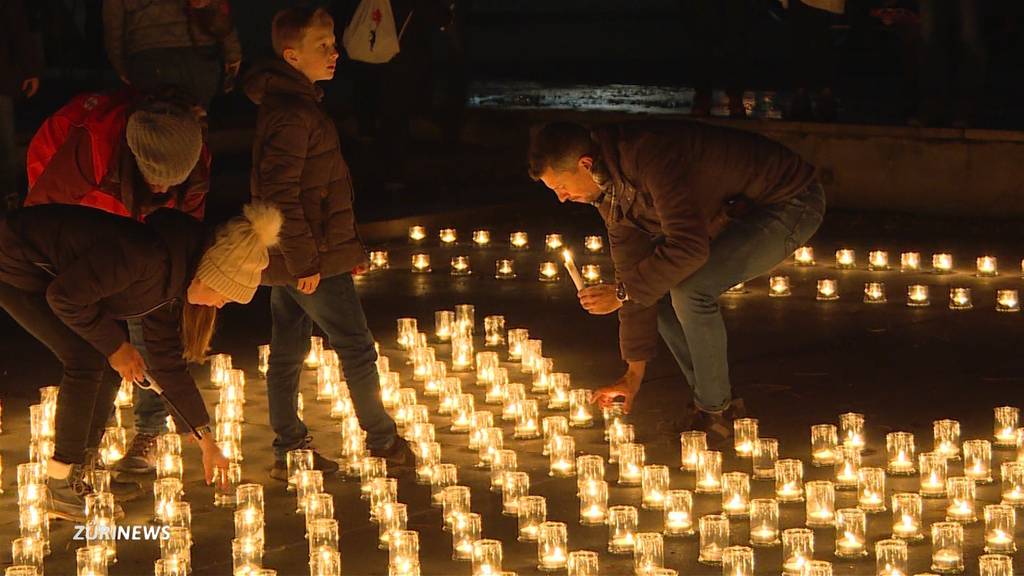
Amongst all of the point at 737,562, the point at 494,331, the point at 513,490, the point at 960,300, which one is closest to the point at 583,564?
the point at 737,562

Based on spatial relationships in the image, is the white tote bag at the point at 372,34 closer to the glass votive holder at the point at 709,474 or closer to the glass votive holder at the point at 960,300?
the glass votive holder at the point at 960,300

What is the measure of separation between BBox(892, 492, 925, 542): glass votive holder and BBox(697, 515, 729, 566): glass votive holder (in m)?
0.64

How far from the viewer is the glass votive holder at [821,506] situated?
6.86m

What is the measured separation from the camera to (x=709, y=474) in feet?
23.9

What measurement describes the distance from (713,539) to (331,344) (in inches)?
75.3

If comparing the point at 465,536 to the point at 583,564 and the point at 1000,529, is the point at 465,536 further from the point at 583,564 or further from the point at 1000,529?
the point at 1000,529

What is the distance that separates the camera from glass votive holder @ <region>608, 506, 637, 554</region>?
259 inches

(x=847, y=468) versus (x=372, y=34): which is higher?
(x=372, y=34)

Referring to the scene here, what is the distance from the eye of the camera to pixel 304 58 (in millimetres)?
7277

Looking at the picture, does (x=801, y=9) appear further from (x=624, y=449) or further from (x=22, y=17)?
(x=624, y=449)

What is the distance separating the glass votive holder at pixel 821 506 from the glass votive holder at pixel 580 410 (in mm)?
1656

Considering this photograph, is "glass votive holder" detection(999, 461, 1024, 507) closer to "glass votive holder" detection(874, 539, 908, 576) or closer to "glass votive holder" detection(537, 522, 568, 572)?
"glass votive holder" detection(874, 539, 908, 576)

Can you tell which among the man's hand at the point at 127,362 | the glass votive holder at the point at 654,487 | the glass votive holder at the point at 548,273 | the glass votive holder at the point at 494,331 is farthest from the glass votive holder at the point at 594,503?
the glass votive holder at the point at 548,273

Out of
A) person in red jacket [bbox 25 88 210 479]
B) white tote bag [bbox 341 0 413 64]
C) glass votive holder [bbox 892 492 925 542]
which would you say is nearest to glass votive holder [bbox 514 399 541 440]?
person in red jacket [bbox 25 88 210 479]
